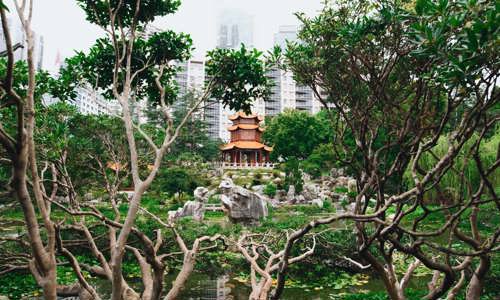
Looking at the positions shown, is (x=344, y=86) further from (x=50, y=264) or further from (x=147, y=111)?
(x=147, y=111)

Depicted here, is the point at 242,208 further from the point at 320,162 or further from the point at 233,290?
the point at 320,162

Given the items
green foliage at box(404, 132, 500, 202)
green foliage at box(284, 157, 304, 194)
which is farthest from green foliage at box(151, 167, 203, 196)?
green foliage at box(404, 132, 500, 202)

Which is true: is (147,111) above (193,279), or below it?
above

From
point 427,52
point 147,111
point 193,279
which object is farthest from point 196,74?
point 427,52

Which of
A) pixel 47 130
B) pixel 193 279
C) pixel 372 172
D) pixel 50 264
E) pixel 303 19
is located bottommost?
pixel 193 279

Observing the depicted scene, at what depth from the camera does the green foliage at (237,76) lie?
4.16 meters

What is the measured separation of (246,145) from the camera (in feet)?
128

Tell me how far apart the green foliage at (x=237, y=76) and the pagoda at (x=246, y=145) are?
1349 inches

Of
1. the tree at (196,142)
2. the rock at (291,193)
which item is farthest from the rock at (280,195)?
the tree at (196,142)

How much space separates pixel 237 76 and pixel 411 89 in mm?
2362

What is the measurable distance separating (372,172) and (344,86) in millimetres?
1832

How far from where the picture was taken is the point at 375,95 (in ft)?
13.8

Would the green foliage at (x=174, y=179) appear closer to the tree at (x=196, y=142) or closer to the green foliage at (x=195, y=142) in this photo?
the green foliage at (x=195, y=142)

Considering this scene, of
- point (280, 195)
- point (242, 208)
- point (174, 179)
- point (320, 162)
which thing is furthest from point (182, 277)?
point (320, 162)
